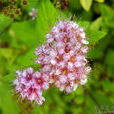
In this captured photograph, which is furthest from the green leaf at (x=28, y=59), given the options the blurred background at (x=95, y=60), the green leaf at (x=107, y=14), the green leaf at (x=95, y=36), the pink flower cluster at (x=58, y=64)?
the green leaf at (x=107, y=14)

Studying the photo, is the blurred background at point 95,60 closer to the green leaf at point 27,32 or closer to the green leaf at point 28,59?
the green leaf at point 27,32

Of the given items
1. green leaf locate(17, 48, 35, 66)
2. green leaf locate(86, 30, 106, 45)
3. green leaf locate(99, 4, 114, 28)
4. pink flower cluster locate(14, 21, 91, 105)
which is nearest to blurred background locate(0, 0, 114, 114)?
green leaf locate(99, 4, 114, 28)

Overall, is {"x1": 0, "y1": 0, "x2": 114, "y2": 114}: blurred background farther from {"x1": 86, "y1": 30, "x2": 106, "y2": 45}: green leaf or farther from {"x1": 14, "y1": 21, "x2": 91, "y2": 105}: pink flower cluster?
{"x1": 14, "y1": 21, "x2": 91, "y2": 105}: pink flower cluster

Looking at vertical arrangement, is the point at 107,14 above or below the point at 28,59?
above

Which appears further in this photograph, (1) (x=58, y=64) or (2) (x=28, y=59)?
(2) (x=28, y=59)

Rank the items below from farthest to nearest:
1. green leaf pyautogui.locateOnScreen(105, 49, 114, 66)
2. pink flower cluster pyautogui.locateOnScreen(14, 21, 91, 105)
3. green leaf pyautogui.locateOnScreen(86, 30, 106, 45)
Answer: green leaf pyautogui.locateOnScreen(105, 49, 114, 66)
green leaf pyautogui.locateOnScreen(86, 30, 106, 45)
pink flower cluster pyautogui.locateOnScreen(14, 21, 91, 105)

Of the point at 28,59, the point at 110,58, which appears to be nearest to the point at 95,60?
the point at 110,58

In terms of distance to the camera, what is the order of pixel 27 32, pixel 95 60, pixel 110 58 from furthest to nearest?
pixel 110 58
pixel 27 32
pixel 95 60

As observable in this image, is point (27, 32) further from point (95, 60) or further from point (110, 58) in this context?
point (110, 58)

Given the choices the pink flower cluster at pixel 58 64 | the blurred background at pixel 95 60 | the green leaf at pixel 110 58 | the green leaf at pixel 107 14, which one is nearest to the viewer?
the pink flower cluster at pixel 58 64
